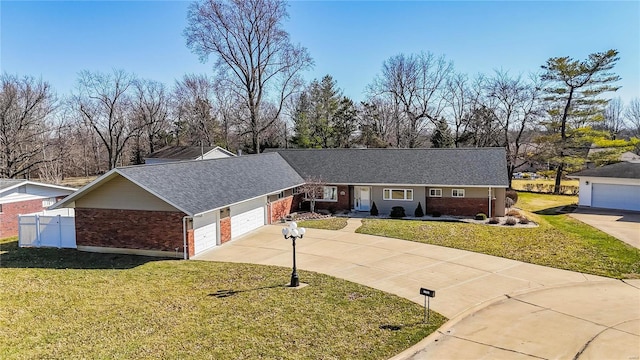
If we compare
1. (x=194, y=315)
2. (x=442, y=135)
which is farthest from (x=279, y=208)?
(x=442, y=135)

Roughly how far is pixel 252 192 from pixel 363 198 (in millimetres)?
9566

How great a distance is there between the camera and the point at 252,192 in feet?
73.0

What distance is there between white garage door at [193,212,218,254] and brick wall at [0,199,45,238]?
12564mm

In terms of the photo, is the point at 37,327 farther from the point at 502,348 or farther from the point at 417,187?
the point at 417,187

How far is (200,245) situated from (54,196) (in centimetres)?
1319

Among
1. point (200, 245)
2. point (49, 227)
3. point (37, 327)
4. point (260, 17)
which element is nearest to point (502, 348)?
point (37, 327)

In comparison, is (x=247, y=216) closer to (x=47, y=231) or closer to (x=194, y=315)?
(x=47, y=231)

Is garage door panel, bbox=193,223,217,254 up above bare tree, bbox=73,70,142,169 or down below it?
below

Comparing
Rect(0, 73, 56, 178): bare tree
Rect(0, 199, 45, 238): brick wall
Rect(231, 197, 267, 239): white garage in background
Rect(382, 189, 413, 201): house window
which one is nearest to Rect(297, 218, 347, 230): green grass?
Rect(231, 197, 267, 239): white garage in background

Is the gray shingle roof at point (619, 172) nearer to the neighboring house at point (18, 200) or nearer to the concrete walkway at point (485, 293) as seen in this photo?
the concrete walkway at point (485, 293)

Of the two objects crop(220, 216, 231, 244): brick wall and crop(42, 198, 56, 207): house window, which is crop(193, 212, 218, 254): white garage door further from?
crop(42, 198, 56, 207): house window

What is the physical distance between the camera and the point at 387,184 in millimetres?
27469

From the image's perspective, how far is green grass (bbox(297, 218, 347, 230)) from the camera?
933 inches

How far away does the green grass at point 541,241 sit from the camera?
16375 millimetres
